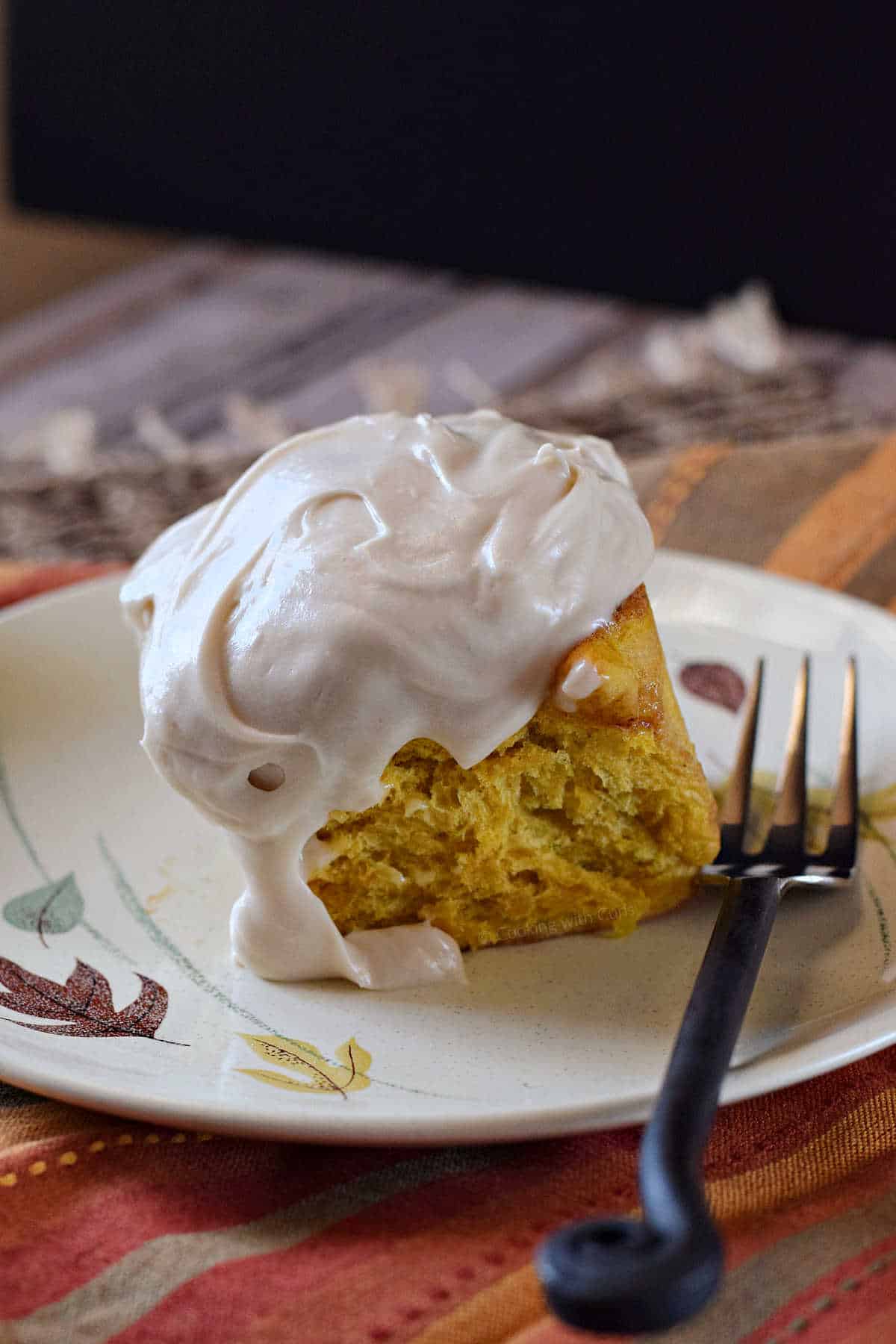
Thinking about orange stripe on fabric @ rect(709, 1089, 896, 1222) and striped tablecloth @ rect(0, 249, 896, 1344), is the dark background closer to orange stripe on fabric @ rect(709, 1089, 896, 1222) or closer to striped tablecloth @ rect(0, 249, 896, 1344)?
striped tablecloth @ rect(0, 249, 896, 1344)

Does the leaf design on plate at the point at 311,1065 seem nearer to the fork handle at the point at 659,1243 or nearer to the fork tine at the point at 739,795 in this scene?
the fork handle at the point at 659,1243

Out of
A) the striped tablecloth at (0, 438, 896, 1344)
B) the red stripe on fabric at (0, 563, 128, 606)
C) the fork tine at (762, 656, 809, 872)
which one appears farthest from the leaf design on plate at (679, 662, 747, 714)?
the red stripe on fabric at (0, 563, 128, 606)

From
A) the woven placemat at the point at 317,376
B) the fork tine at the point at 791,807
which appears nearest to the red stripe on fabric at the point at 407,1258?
the fork tine at the point at 791,807

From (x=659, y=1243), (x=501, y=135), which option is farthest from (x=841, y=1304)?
(x=501, y=135)

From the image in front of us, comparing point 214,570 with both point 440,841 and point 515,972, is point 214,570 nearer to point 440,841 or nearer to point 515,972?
point 440,841

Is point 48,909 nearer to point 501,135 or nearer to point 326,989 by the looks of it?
point 326,989

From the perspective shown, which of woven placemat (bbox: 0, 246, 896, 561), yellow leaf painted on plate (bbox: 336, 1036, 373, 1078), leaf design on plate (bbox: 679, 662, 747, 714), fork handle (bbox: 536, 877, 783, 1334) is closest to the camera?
fork handle (bbox: 536, 877, 783, 1334)

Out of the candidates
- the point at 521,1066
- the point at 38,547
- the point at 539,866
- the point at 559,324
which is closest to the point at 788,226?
the point at 559,324
